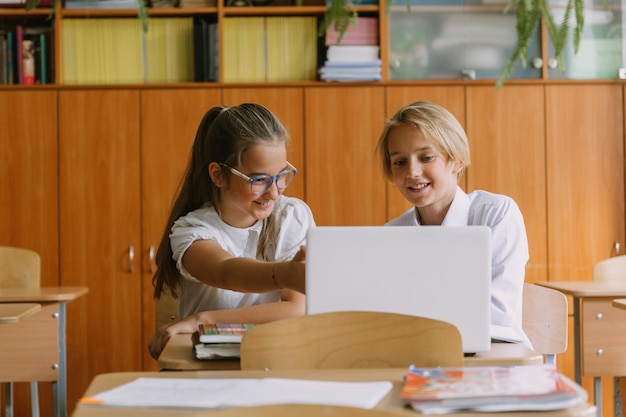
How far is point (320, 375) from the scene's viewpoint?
139 cm

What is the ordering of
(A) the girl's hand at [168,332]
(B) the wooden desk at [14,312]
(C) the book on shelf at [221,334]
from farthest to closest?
(B) the wooden desk at [14,312] → (A) the girl's hand at [168,332] → (C) the book on shelf at [221,334]

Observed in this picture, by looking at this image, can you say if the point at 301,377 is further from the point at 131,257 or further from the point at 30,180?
the point at 30,180

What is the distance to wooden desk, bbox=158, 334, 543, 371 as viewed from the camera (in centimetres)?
161

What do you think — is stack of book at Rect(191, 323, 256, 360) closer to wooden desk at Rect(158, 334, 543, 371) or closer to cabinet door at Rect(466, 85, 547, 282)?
wooden desk at Rect(158, 334, 543, 371)

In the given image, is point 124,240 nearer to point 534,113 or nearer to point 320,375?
point 534,113

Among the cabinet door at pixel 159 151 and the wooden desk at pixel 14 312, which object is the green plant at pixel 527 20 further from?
the cabinet door at pixel 159 151

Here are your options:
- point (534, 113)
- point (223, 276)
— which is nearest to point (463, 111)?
point (534, 113)

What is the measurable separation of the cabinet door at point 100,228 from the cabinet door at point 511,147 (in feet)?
5.30

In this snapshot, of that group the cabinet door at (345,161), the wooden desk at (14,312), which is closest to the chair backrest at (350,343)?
the wooden desk at (14,312)

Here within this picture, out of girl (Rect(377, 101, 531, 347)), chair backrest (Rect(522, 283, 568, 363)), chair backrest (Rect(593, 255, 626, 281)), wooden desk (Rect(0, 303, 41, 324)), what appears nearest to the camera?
girl (Rect(377, 101, 531, 347))

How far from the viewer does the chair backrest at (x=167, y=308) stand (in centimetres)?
259

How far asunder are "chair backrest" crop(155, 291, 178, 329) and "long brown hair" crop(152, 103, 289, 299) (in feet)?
0.38

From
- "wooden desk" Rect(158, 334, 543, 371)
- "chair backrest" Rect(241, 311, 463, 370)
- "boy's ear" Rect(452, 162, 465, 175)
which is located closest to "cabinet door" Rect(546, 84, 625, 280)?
A: "boy's ear" Rect(452, 162, 465, 175)

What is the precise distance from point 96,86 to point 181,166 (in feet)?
1.82
